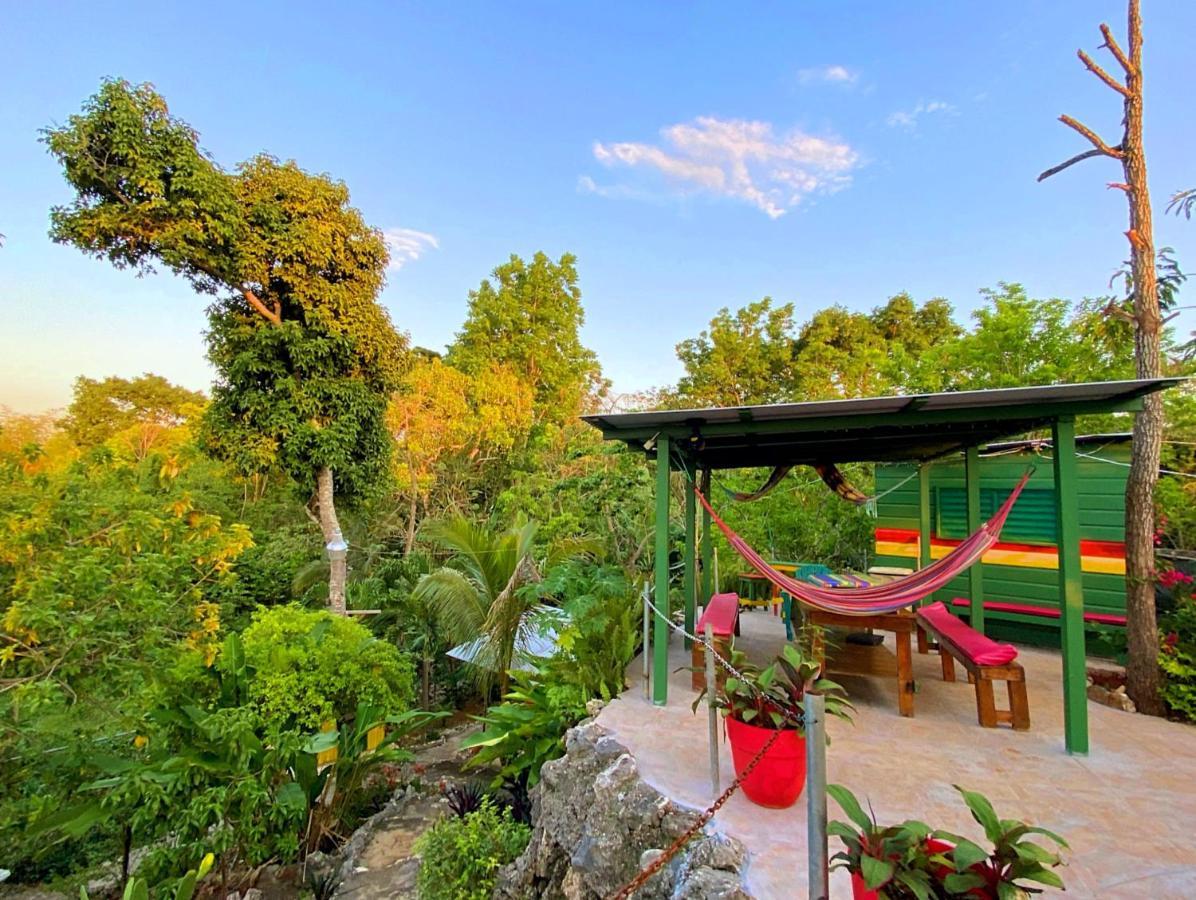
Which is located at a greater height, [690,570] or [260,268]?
[260,268]

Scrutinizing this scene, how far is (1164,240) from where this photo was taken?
365cm

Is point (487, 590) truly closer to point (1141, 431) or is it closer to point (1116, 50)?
point (1141, 431)

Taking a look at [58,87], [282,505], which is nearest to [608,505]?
[58,87]

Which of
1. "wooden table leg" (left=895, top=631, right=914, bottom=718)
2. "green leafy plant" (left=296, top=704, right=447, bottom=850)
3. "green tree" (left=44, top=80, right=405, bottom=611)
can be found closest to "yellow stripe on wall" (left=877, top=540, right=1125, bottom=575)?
"wooden table leg" (left=895, top=631, right=914, bottom=718)

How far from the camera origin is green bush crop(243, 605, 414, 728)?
146 inches

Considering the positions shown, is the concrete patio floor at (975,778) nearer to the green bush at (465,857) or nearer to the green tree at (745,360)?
the green bush at (465,857)

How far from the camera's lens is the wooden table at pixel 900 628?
327 centimetres

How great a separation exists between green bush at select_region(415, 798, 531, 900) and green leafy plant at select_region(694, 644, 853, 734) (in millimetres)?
1868

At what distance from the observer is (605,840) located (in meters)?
2.35

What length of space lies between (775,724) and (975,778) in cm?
127

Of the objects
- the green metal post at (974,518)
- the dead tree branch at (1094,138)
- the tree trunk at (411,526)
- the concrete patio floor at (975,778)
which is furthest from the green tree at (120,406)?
the dead tree branch at (1094,138)

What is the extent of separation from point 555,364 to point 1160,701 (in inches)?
578

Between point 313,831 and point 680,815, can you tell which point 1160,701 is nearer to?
point 680,815

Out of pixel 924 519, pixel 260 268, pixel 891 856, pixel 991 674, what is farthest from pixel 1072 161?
pixel 260 268
